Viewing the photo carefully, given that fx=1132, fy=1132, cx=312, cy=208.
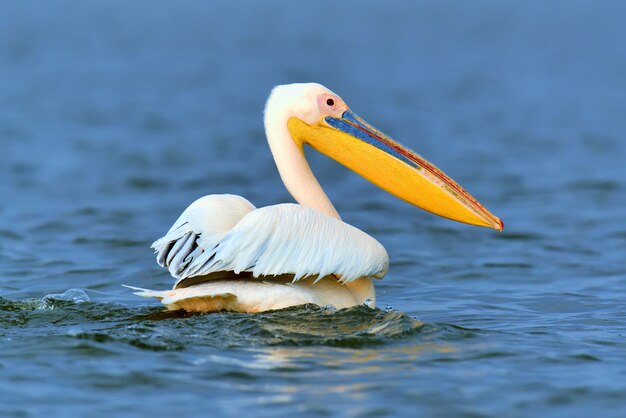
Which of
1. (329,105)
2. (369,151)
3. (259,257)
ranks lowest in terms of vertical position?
(259,257)

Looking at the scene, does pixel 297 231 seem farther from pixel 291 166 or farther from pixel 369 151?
pixel 369 151

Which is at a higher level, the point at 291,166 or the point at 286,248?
the point at 291,166

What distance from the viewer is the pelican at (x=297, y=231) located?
17.6 feet

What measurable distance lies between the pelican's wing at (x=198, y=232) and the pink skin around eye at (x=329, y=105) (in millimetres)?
795

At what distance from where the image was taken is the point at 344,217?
33.3 feet

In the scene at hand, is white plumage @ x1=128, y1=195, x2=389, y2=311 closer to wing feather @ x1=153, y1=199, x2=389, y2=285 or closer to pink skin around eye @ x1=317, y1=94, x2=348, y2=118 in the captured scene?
wing feather @ x1=153, y1=199, x2=389, y2=285

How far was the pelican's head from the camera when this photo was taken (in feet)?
20.0

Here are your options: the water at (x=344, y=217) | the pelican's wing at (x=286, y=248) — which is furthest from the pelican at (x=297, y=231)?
the water at (x=344, y=217)

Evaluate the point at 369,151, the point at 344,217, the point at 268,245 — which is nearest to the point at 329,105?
the point at 369,151

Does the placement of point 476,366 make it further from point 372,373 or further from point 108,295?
point 108,295

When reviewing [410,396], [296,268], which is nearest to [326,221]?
[296,268]

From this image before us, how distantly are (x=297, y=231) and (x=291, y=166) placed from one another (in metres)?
0.75

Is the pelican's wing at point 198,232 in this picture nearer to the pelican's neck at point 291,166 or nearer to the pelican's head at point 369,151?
the pelican's neck at point 291,166

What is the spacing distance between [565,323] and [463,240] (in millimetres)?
2974
